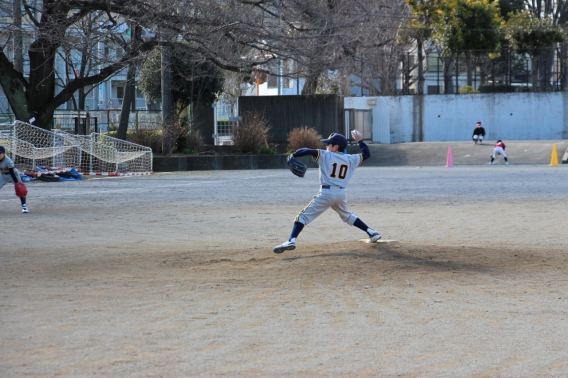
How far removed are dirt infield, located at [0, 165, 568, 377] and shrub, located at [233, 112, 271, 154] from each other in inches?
703

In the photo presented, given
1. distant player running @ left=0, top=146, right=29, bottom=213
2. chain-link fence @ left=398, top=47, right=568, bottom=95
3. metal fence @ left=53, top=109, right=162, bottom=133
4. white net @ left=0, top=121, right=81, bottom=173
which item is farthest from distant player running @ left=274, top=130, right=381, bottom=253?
chain-link fence @ left=398, top=47, right=568, bottom=95

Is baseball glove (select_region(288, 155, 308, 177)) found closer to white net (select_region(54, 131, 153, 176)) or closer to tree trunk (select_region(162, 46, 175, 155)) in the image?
white net (select_region(54, 131, 153, 176))

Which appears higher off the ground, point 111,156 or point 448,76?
point 448,76

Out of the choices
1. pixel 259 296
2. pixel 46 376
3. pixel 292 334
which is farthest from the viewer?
pixel 259 296

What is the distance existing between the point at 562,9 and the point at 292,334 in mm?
53999

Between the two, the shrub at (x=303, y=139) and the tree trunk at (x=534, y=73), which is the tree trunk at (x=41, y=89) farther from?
the tree trunk at (x=534, y=73)

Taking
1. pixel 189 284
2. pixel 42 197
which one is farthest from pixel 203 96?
pixel 189 284

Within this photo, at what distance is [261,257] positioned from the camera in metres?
9.36

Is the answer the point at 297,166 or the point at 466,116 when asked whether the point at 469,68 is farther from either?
the point at 297,166

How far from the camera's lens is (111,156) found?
27.2m

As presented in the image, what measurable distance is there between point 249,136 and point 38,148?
10496 mm

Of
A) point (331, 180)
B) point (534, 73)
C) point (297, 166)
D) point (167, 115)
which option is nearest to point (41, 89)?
point (167, 115)

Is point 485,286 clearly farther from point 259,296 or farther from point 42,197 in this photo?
point 42,197

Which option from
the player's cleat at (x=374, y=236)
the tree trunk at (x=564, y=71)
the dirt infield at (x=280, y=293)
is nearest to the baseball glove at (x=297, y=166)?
the dirt infield at (x=280, y=293)
